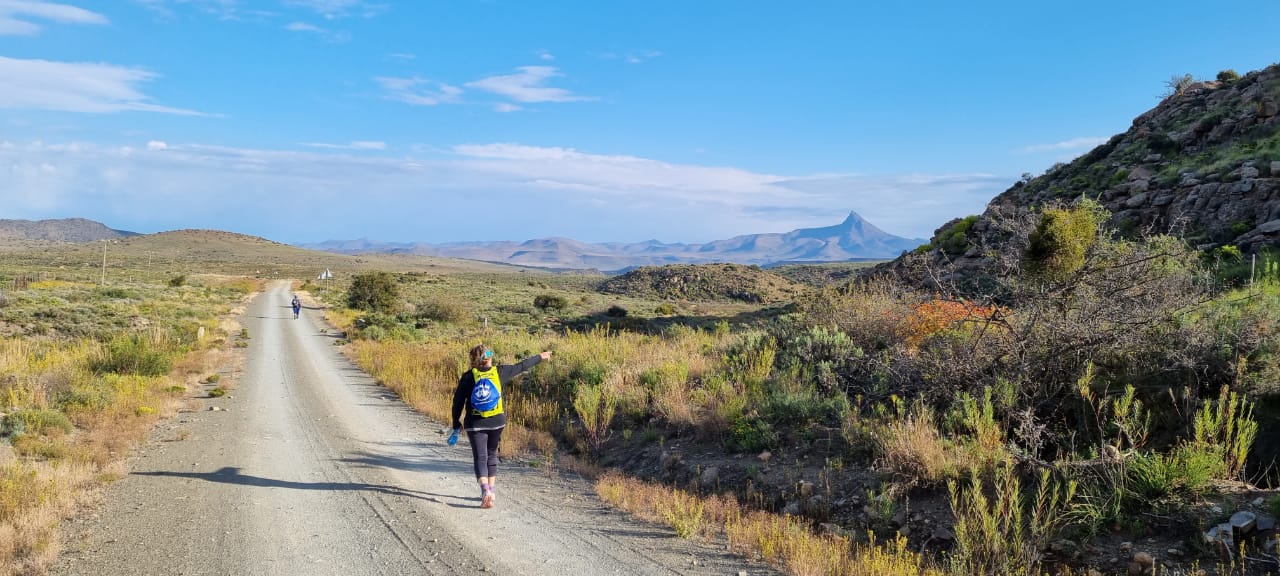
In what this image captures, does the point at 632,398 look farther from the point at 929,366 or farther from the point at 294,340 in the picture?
the point at 294,340

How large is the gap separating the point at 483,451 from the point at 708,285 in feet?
219

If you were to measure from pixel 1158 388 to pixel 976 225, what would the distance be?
58.6 ft

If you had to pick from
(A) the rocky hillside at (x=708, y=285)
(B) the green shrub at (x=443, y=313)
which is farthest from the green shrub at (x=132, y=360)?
(A) the rocky hillside at (x=708, y=285)

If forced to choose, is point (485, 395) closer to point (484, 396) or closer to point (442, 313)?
point (484, 396)

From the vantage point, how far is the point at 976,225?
2247 centimetres

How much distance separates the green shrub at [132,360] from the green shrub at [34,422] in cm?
441

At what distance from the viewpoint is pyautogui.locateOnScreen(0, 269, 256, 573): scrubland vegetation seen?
5.69 m

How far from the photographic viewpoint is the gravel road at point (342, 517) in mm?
5184

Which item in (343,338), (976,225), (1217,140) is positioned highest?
(1217,140)

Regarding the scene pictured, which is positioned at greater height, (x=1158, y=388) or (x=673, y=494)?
(x=1158, y=388)

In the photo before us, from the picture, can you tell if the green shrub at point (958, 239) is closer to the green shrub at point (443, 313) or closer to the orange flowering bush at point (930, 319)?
the orange flowering bush at point (930, 319)

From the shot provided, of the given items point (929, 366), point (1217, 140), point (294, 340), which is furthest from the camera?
point (294, 340)

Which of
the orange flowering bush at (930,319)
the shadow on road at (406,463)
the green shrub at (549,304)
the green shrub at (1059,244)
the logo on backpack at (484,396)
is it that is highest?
the green shrub at (1059,244)

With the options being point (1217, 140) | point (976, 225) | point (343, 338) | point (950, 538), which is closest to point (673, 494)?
point (950, 538)
